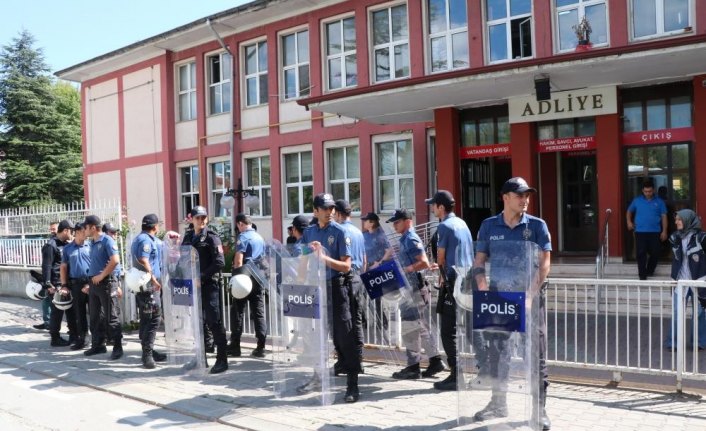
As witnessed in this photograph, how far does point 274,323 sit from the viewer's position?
23.1ft

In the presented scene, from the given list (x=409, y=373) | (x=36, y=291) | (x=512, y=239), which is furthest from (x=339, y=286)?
(x=36, y=291)

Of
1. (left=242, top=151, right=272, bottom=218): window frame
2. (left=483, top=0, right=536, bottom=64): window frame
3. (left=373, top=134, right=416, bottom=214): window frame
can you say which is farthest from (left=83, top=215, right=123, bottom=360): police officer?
(left=242, top=151, right=272, bottom=218): window frame

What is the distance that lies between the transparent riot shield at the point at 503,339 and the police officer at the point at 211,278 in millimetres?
3409

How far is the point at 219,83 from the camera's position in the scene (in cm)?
1995

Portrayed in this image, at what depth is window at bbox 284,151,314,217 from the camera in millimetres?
18016

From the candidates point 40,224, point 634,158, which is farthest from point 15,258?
point 634,158

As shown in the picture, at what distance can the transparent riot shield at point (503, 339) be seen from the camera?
477 cm

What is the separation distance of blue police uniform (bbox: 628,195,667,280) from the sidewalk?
508 centimetres

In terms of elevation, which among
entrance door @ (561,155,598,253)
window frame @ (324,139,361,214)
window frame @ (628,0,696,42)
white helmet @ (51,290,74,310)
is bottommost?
white helmet @ (51,290,74,310)

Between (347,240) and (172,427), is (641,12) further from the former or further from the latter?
(172,427)

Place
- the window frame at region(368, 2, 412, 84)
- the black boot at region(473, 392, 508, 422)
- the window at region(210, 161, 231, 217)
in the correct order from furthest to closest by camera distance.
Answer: the window at region(210, 161, 231, 217) < the window frame at region(368, 2, 412, 84) < the black boot at region(473, 392, 508, 422)

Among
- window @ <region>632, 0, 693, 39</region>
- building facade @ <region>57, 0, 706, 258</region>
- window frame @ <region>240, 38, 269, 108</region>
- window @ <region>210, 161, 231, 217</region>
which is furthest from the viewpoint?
window @ <region>210, 161, 231, 217</region>

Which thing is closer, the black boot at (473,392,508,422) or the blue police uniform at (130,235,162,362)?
the black boot at (473,392,508,422)

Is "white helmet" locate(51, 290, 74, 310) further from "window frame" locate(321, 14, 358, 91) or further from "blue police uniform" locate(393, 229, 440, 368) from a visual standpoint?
"window frame" locate(321, 14, 358, 91)
